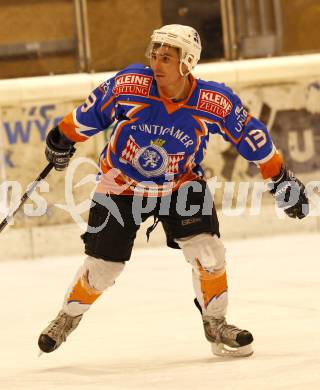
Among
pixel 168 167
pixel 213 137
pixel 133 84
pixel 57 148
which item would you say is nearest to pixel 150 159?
pixel 168 167

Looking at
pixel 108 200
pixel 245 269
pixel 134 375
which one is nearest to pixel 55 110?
pixel 245 269

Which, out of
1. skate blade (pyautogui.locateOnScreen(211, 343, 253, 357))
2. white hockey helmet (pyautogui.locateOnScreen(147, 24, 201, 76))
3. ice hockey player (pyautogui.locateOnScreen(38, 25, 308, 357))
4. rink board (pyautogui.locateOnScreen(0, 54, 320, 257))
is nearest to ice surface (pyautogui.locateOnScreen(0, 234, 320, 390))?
skate blade (pyautogui.locateOnScreen(211, 343, 253, 357))

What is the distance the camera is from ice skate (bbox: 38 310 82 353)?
503 cm

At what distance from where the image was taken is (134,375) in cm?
462

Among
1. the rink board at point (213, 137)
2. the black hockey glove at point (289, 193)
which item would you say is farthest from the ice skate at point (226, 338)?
the rink board at point (213, 137)

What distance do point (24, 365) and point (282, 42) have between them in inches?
213

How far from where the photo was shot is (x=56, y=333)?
5043 millimetres

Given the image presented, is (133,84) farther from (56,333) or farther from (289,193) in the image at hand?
(56,333)

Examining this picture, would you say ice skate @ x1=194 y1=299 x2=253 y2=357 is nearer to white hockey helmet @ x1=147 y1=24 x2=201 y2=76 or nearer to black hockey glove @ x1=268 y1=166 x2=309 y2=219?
black hockey glove @ x1=268 y1=166 x2=309 y2=219

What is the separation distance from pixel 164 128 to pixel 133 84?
235mm

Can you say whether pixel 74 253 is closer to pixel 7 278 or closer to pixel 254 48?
pixel 7 278

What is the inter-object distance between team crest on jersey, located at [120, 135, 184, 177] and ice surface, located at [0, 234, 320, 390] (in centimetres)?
82

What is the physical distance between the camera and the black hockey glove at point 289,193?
5.07 meters

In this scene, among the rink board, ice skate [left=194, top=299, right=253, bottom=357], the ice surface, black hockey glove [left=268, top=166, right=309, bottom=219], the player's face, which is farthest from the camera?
the rink board
